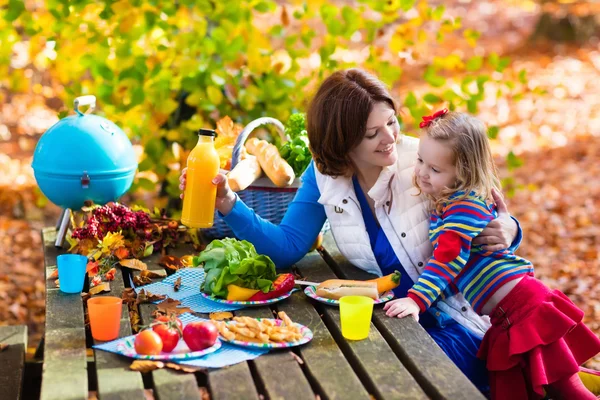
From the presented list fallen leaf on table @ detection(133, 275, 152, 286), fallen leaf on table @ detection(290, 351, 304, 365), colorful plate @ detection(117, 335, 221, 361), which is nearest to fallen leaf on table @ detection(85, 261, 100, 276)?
fallen leaf on table @ detection(133, 275, 152, 286)

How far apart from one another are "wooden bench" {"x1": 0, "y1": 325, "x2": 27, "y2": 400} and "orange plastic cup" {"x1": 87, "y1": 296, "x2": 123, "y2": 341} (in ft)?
3.15

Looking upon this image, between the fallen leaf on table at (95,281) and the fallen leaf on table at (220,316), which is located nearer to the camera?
the fallen leaf on table at (220,316)

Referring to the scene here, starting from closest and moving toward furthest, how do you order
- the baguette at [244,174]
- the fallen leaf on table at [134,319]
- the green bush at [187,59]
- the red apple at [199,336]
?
the red apple at [199,336]
the fallen leaf on table at [134,319]
the baguette at [244,174]
the green bush at [187,59]

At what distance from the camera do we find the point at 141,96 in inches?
157

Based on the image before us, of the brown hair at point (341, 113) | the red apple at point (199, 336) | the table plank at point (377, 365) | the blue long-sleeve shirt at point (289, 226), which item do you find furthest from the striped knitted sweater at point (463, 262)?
the red apple at point (199, 336)

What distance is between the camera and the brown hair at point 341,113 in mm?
2814

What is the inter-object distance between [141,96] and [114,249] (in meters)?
1.15

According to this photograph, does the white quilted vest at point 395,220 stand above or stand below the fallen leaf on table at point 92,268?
above

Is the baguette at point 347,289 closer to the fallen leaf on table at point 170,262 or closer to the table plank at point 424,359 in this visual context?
the table plank at point 424,359

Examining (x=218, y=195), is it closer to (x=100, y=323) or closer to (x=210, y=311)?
(x=210, y=311)

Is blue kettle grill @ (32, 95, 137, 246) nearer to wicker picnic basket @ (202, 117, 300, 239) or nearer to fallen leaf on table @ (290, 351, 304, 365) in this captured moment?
wicker picnic basket @ (202, 117, 300, 239)

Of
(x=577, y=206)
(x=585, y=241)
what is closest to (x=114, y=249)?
(x=585, y=241)

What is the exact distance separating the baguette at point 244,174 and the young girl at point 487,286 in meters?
0.75

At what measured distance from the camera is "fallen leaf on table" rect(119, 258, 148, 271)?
9.93 feet
